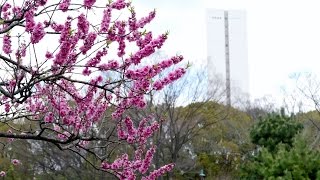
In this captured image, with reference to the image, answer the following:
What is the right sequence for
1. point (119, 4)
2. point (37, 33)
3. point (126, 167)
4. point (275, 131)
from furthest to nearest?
point (275, 131), point (126, 167), point (119, 4), point (37, 33)

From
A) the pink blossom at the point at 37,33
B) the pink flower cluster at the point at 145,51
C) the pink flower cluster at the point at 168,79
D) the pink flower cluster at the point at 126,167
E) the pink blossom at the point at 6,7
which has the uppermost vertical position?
the pink blossom at the point at 6,7

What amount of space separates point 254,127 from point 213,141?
9375mm

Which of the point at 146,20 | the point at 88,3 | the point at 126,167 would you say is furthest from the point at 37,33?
the point at 126,167

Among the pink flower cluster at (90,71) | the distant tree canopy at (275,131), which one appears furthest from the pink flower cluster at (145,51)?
the distant tree canopy at (275,131)

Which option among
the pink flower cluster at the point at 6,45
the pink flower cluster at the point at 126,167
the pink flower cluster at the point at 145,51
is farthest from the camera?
the pink flower cluster at the point at 126,167

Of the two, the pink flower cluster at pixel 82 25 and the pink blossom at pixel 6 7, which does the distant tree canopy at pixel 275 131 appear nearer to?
the pink blossom at pixel 6 7

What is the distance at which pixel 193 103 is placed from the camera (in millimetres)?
20203

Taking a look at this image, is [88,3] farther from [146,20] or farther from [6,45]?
[6,45]

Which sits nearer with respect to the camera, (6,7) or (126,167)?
(126,167)

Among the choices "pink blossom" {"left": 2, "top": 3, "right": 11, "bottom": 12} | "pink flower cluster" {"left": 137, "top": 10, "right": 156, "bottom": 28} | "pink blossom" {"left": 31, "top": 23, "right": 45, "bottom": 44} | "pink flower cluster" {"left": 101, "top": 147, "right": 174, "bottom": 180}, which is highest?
"pink blossom" {"left": 2, "top": 3, "right": 11, "bottom": 12}

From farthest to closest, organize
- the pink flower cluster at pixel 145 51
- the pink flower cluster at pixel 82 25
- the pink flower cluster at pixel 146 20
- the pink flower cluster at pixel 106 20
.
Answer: the pink flower cluster at pixel 146 20 → the pink flower cluster at pixel 106 20 → the pink flower cluster at pixel 145 51 → the pink flower cluster at pixel 82 25

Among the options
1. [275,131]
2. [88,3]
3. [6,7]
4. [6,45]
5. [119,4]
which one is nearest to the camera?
[88,3]

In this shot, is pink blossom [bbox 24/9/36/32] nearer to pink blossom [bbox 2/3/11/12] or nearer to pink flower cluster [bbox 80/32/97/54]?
pink flower cluster [bbox 80/32/97/54]

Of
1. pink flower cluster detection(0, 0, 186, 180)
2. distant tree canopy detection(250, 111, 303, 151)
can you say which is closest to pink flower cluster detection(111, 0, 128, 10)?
pink flower cluster detection(0, 0, 186, 180)
